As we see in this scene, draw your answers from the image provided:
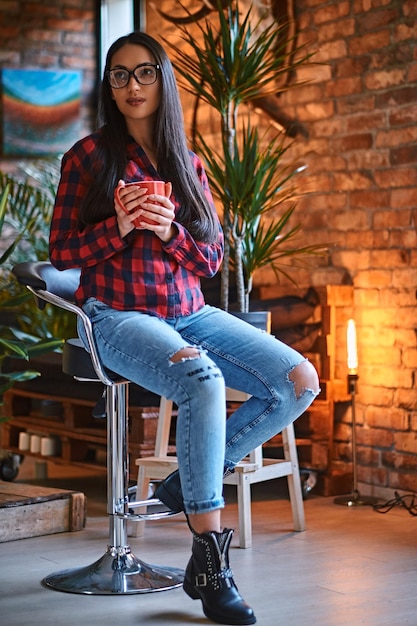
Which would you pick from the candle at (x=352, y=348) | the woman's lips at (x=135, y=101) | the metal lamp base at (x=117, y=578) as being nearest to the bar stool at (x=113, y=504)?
the metal lamp base at (x=117, y=578)

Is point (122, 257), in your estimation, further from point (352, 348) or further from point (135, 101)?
point (352, 348)

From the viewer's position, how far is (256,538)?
3691 mm

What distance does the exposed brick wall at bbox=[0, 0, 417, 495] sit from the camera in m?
4.41

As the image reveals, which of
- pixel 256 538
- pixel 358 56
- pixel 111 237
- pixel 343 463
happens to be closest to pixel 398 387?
pixel 343 463

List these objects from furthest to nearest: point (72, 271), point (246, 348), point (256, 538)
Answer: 1. point (256, 538)
2. point (72, 271)
3. point (246, 348)

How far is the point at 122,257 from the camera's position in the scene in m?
2.72

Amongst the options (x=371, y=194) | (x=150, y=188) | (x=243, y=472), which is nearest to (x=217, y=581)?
(x=150, y=188)

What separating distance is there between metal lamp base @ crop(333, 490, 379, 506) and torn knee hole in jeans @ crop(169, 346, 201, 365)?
1.99 meters

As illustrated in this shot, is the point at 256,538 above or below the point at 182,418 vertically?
below

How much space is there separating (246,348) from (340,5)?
250cm

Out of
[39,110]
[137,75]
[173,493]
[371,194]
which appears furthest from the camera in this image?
[39,110]

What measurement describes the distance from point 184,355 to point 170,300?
0.80 ft

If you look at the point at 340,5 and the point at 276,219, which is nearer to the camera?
the point at 340,5

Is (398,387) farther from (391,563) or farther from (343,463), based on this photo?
(391,563)
